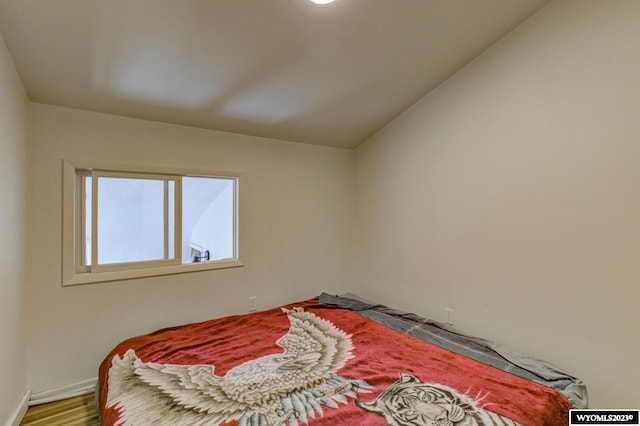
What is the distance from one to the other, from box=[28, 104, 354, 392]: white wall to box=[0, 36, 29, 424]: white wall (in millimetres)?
120

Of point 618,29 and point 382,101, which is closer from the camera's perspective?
point 618,29

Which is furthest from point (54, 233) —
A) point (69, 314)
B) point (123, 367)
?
point (123, 367)

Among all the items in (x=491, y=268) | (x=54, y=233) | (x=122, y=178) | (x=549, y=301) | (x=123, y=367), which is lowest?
(x=123, y=367)

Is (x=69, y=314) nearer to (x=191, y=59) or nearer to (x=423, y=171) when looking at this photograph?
(x=191, y=59)

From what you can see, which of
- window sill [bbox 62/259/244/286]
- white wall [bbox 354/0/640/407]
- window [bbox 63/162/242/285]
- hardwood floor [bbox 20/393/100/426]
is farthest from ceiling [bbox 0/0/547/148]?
hardwood floor [bbox 20/393/100/426]

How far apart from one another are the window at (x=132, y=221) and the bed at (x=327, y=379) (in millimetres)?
574

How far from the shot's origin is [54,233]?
6.92 ft

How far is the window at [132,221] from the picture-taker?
7.29ft

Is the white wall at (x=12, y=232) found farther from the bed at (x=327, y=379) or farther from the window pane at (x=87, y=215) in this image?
the bed at (x=327, y=379)

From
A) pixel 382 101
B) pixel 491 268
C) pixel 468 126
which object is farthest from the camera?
pixel 382 101

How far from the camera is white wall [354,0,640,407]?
1700mm

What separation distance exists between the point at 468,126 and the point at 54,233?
3225 mm

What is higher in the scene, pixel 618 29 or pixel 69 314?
pixel 618 29

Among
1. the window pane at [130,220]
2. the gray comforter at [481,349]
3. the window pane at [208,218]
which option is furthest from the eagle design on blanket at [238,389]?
the window pane at [208,218]
